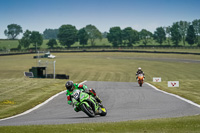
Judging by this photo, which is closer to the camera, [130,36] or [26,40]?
[26,40]

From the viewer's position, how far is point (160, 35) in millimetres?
180625

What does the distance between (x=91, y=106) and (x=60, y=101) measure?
634 centimetres

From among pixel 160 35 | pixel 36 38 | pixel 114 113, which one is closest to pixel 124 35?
pixel 160 35

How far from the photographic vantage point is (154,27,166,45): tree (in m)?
180

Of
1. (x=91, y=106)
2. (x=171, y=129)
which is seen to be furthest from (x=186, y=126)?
(x=91, y=106)

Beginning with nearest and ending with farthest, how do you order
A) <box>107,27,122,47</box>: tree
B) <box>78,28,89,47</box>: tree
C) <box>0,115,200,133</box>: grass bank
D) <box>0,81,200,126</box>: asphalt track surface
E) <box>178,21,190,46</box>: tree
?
<box>0,115,200,133</box>: grass bank
<box>0,81,200,126</box>: asphalt track surface
<box>178,21,190,46</box>: tree
<box>78,28,89,47</box>: tree
<box>107,27,122,47</box>: tree

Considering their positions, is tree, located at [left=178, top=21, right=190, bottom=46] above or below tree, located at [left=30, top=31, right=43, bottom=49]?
above

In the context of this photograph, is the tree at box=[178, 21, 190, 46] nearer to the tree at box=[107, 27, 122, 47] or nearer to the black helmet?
the tree at box=[107, 27, 122, 47]

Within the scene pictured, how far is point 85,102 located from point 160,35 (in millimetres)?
176007

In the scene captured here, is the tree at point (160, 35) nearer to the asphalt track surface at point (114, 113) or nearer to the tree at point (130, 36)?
the tree at point (130, 36)

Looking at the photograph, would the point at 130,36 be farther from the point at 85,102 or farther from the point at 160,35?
the point at 85,102

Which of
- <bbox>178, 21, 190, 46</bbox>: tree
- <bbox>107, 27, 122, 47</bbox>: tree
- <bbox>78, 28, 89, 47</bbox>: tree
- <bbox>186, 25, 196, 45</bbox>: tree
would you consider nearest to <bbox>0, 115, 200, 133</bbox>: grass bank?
<bbox>186, 25, 196, 45</bbox>: tree

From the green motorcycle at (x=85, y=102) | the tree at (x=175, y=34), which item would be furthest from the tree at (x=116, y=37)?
the green motorcycle at (x=85, y=102)

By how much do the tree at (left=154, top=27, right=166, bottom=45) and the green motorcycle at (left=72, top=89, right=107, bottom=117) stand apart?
173 meters
